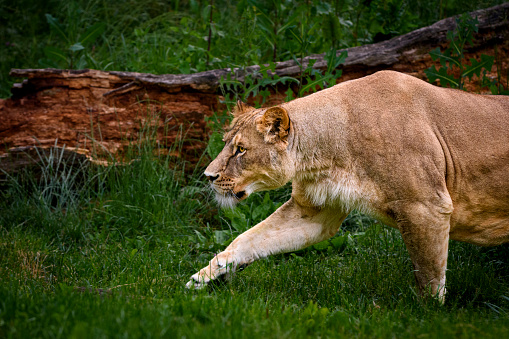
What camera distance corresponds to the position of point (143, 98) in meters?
6.97

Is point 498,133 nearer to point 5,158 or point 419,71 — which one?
point 419,71

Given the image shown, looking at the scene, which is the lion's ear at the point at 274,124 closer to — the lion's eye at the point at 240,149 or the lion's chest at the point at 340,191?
the lion's eye at the point at 240,149

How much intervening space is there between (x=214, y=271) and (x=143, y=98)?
11.1 feet

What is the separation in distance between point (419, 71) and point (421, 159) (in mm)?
3231

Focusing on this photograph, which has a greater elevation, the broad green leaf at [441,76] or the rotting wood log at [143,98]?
the broad green leaf at [441,76]

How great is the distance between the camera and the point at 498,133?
4.42m

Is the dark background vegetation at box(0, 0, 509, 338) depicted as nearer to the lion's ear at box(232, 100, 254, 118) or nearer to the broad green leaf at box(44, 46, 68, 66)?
the broad green leaf at box(44, 46, 68, 66)

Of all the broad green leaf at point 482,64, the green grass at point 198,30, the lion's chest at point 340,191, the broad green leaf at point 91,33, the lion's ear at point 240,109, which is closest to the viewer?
the lion's chest at point 340,191

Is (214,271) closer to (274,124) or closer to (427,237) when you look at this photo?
(274,124)

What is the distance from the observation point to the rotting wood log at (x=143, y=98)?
671cm

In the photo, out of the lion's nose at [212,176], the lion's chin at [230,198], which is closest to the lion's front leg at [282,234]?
the lion's chin at [230,198]

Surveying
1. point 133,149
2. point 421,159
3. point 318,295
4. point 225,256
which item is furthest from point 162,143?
point 421,159

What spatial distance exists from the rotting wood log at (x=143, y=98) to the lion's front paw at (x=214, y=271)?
2677 millimetres

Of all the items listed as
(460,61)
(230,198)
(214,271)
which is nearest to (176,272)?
(214,271)
